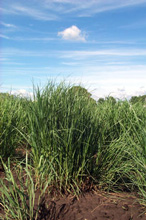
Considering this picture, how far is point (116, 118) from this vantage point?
3604mm

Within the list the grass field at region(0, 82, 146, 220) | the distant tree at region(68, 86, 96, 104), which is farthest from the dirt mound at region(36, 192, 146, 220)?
the distant tree at region(68, 86, 96, 104)

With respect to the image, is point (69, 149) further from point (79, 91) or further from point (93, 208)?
point (79, 91)

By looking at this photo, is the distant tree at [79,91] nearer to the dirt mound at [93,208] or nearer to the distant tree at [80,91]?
the distant tree at [80,91]

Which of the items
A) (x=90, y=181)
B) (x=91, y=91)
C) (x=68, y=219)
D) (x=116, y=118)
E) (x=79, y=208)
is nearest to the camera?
(x=68, y=219)

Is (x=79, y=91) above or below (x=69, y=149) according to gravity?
above

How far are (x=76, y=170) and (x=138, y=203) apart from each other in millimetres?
733

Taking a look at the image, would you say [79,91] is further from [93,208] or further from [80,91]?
[93,208]

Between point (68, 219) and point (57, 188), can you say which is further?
point (57, 188)

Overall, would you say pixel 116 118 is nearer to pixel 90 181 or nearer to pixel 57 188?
pixel 90 181

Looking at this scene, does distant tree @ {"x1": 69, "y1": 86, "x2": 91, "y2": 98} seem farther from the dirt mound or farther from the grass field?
the dirt mound

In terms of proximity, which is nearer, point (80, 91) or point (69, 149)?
point (69, 149)

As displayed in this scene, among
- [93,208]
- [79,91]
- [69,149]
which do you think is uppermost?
[79,91]

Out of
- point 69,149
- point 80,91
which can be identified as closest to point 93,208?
point 69,149

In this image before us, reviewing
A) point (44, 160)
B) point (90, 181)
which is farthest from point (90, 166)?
point (44, 160)
